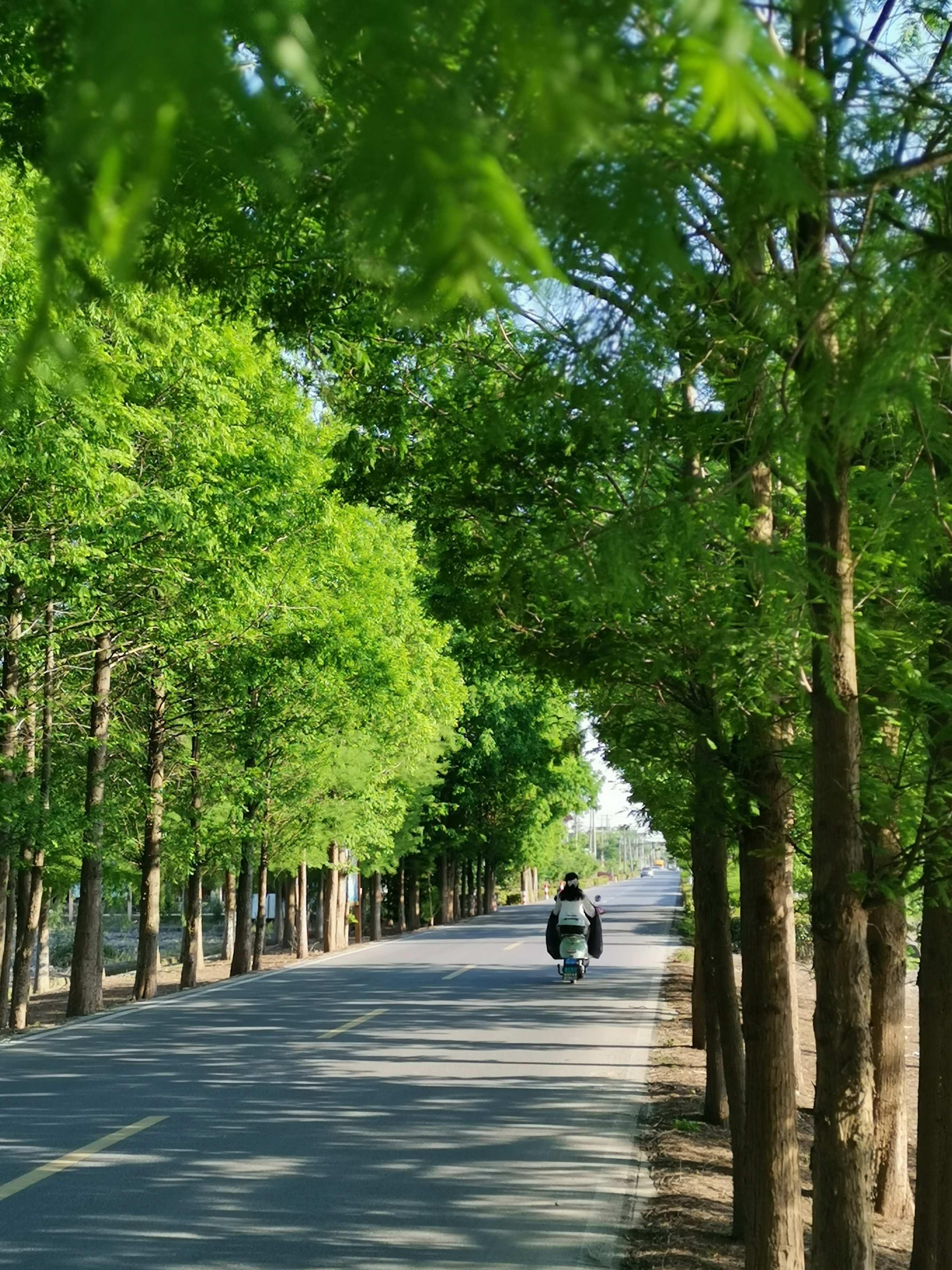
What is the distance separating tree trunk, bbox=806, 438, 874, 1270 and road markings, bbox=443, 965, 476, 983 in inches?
822

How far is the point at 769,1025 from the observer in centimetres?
711

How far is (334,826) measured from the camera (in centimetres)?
3141

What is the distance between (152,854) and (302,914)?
962cm

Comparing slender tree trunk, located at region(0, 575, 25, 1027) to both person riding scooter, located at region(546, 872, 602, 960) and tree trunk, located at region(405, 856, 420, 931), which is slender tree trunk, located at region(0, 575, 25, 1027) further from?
tree trunk, located at region(405, 856, 420, 931)

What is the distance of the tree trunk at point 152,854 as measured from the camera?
2586cm

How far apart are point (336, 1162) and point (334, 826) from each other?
21.4 m

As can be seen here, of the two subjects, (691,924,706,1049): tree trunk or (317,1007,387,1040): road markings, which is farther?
(317,1007,387,1040): road markings

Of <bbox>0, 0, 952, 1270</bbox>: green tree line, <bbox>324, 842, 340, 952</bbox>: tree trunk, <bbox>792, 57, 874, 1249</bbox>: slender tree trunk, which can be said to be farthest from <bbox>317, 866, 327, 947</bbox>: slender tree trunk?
<bbox>792, 57, 874, 1249</bbox>: slender tree trunk

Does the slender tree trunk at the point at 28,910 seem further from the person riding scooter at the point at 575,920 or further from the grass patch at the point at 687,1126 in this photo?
the grass patch at the point at 687,1126

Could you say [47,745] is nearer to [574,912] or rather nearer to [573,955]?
[574,912]

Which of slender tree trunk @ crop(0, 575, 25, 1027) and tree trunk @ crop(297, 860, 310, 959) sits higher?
slender tree trunk @ crop(0, 575, 25, 1027)

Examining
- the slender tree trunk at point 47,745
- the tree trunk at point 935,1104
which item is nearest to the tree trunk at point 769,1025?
the tree trunk at point 935,1104

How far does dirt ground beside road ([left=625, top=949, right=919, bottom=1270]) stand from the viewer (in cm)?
802

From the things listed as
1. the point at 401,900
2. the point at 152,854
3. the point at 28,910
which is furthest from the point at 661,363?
the point at 401,900
